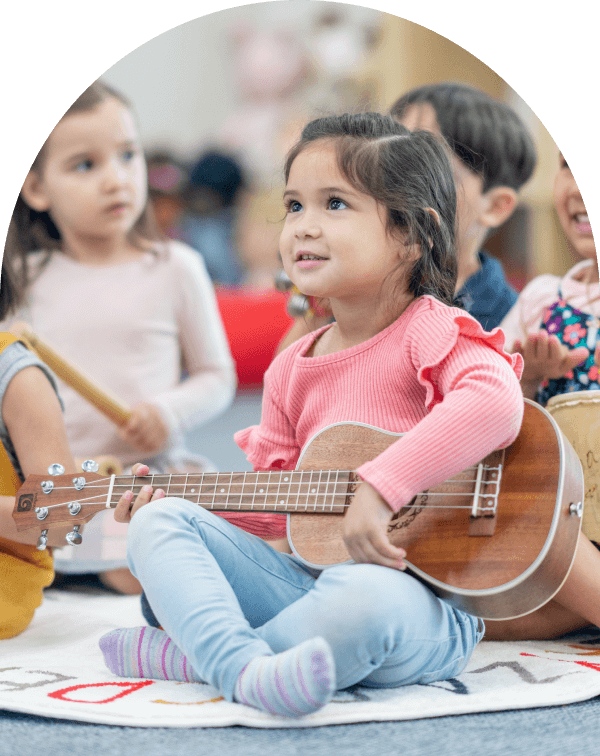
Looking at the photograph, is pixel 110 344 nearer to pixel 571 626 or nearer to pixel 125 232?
pixel 125 232

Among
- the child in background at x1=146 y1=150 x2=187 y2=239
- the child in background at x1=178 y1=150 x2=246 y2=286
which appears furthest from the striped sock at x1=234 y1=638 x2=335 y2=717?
the child in background at x1=146 y1=150 x2=187 y2=239

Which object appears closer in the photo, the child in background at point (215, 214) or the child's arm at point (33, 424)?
the child's arm at point (33, 424)

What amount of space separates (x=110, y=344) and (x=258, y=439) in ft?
2.15

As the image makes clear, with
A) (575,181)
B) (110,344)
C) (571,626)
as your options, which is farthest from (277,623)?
(110,344)

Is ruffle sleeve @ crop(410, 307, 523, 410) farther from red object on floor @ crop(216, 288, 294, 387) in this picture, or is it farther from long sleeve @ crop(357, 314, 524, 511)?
red object on floor @ crop(216, 288, 294, 387)

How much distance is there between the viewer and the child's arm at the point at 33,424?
3.25ft

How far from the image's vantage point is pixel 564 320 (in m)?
1.09

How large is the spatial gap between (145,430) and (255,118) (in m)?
1.89

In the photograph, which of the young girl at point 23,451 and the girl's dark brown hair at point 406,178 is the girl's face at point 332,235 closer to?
the girl's dark brown hair at point 406,178

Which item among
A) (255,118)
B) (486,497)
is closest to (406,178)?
(486,497)

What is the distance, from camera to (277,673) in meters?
0.61

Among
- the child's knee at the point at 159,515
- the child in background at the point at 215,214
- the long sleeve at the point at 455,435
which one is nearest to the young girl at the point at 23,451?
the child's knee at the point at 159,515

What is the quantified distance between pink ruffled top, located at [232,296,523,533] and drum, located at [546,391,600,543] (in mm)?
217

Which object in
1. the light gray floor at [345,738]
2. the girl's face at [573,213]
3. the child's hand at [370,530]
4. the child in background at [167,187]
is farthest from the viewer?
the child in background at [167,187]
